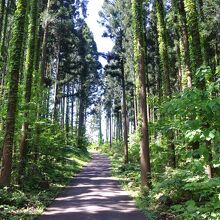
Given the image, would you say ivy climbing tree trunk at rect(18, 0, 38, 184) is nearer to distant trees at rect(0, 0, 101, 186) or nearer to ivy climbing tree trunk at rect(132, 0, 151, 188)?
distant trees at rect(0, 0, 101, 186)

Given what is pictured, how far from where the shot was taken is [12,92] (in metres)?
13.6

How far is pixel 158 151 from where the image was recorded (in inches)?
714

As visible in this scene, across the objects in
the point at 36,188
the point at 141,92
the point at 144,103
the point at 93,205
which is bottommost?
the point at 93,205

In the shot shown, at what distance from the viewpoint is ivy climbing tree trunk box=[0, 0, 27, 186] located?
43.9 feet

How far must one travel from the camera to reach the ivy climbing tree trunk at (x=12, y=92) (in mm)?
13391

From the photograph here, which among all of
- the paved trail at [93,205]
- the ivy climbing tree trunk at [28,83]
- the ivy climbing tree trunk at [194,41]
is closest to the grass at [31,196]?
the paved trail at [93,205]

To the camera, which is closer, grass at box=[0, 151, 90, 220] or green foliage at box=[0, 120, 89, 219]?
grass at box=[0, 151, 90, 220]

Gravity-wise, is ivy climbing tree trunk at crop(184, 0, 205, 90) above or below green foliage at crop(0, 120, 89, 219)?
above

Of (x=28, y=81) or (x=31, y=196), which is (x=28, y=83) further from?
(x=31, y=196)

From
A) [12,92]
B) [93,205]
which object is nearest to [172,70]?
[12,92]

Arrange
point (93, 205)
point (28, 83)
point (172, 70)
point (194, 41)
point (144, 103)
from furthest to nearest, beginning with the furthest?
1. point (172, 70)
2. point (28, 83)
3. point (144, 103)
4. point (93, 205)
5. point (194, 41)

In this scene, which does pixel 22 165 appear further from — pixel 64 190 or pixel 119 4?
pixel 119 4

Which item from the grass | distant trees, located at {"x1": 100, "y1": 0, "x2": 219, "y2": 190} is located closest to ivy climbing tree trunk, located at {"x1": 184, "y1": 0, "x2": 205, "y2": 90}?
distant trees, located at {"x1": 100, "y1": 0, "x2": 219, "y2": 190}

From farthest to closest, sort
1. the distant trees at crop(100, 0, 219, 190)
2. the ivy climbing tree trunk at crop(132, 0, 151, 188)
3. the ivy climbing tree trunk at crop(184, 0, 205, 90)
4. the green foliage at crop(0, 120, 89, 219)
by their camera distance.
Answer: the ivy climbing tree trunk at crop(132, 0, 151, 188)
the green foliage at crop(0, 120, 89, 219)
the ivy climbing tree trunk at crop(184, 0, 205, 90)
the distant trees at crop(100, 0, 219, 190)
